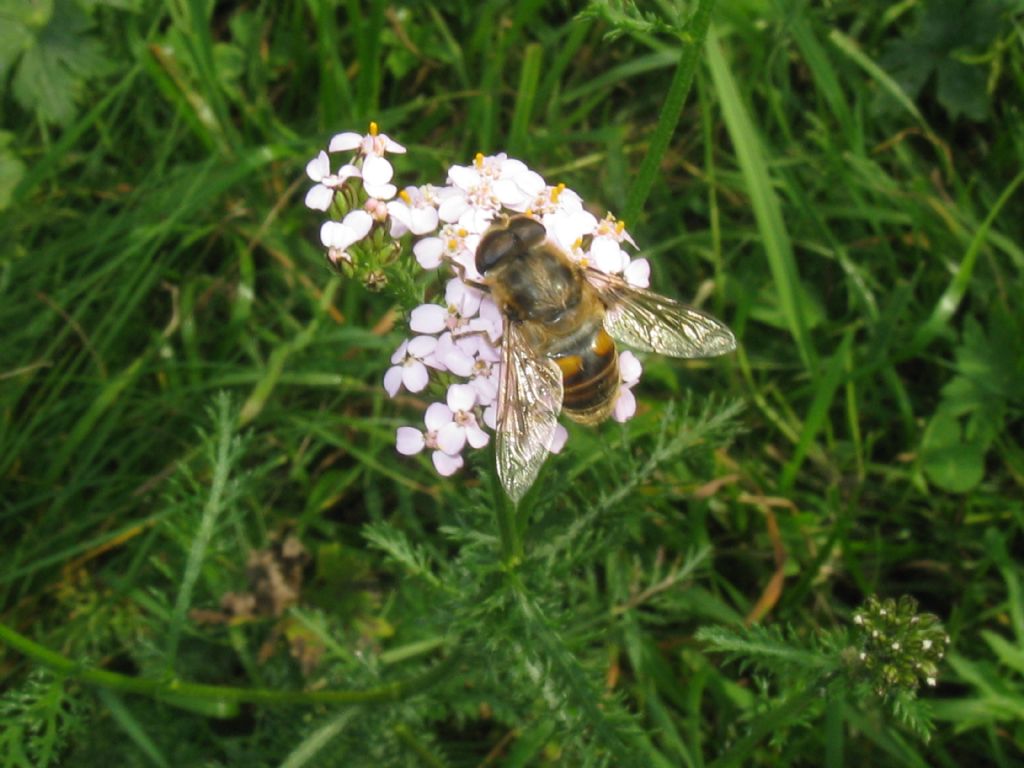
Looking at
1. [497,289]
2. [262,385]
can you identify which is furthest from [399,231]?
[262,385]

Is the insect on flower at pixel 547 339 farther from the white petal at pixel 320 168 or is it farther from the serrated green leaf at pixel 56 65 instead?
the serrated green leaf at pixel 56 65

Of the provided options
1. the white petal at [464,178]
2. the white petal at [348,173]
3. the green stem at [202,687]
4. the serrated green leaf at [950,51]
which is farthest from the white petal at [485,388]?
the serrated green leaf at [950,51]

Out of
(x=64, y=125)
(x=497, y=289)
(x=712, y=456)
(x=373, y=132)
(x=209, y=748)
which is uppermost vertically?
(x=373, y=132)

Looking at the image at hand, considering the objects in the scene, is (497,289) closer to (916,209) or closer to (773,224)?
(773,224)

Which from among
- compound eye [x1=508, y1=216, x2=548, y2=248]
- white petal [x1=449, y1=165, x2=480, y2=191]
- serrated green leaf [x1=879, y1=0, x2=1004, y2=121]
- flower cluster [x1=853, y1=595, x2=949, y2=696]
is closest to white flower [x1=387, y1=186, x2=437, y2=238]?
white petal [x1=449, y1=165, x2=480, y2=191]

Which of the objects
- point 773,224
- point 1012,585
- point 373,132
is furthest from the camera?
point 773,224

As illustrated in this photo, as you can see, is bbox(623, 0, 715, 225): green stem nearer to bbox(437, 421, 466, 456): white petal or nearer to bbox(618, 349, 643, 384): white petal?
bbox(618, 349, 643, 384): white petal
